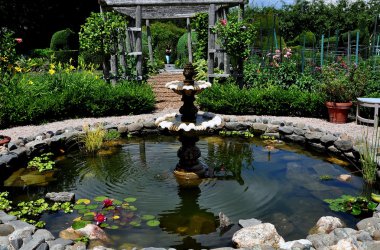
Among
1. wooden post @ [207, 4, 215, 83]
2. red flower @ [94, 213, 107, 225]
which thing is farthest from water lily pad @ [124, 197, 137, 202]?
wooden post @ [207, 4, 215, 83]

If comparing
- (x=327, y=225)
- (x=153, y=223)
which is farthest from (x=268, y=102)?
(x=153, y=223)

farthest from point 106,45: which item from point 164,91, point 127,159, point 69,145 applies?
point 127,159

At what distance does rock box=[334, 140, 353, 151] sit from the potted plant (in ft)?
6.68

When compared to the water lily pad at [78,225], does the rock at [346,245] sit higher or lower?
higher

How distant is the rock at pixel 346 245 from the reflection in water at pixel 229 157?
98.1 inches

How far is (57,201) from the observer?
5371 mm

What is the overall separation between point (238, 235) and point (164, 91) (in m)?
9.19

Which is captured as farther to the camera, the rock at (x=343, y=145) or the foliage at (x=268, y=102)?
the foliage at (x=268, y=102)

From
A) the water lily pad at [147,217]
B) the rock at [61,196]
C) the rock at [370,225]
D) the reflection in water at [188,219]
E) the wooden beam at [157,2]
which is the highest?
the wooden beam at [157,2]

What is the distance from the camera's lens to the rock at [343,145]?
7.01m

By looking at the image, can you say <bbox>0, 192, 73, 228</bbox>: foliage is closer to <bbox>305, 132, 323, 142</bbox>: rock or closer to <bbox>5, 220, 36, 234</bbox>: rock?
<bbox>5, 220, 36, 234</bbox>: rock

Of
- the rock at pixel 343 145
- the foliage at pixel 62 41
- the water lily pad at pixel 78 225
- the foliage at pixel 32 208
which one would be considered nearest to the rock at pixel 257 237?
the water lily pad at pixel 78 225

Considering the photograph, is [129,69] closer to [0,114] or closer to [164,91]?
[164,91]

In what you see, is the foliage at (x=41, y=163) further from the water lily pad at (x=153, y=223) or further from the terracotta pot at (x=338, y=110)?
the terracotta pot at (x=338, y=110)
